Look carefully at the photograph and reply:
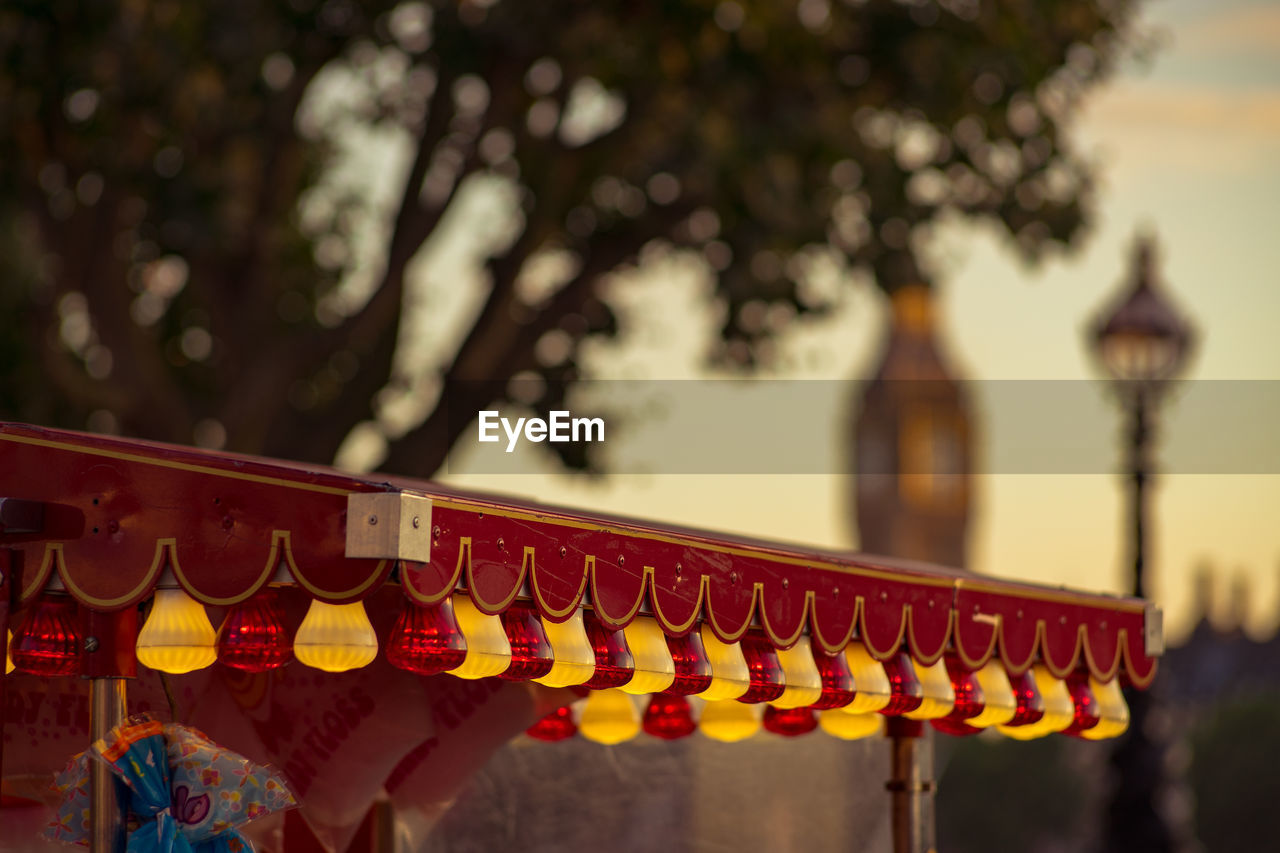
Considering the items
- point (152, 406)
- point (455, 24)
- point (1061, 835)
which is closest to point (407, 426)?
point (152, 406)

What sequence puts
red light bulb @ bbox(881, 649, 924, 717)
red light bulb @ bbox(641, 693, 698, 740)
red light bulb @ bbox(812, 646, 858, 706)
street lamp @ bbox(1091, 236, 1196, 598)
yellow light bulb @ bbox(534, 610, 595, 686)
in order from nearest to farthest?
yellow light bulb @ bbox(534, 610, 595, 686) < red light bulb @ bbox(812, 646, 858, 706) < red light bulb @ bbox(881, 649, 924, 717) < red light bulb @ bbox(641, 693, 698, 740) < street lamp @ bbox(1091, 236, 1196, 598)

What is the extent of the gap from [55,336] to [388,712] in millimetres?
10963

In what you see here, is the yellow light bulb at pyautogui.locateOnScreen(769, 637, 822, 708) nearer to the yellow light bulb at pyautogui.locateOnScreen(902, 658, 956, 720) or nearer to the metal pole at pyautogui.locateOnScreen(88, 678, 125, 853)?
the yellow light bulb at pyautogui.locateOnScreen(902, 658, 956, 720)

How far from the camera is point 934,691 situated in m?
8.09

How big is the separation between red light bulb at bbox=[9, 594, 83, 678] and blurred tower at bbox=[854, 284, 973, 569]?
12471 cm

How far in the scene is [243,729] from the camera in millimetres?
7566

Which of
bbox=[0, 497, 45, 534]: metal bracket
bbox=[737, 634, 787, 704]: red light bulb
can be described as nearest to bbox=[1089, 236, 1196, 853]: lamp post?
bbox=[737, 634, 787, 704]: red light bulb

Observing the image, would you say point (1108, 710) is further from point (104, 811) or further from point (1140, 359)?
point (1140, 359)

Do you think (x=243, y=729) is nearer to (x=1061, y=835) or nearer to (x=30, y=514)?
(x=30, y=514)

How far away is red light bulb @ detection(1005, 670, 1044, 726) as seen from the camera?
875 cm

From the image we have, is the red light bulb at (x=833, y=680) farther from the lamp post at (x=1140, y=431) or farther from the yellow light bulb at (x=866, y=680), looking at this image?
the lamp post at (x=1140, y=431)

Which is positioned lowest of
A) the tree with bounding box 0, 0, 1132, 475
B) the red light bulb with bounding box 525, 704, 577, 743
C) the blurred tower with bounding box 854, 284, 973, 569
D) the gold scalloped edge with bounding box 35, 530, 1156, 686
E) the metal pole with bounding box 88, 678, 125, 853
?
the metal pole with bounding box 88, 678, 125, 853

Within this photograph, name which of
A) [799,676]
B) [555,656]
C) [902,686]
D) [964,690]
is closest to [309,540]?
[555,656]

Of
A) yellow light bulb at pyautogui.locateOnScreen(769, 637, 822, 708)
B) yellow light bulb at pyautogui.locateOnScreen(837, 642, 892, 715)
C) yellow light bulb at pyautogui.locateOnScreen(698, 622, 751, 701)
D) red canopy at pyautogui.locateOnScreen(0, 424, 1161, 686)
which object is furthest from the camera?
yellow light bulb at pyautogui.locateOnScreen(837, 642, 892, 715)
